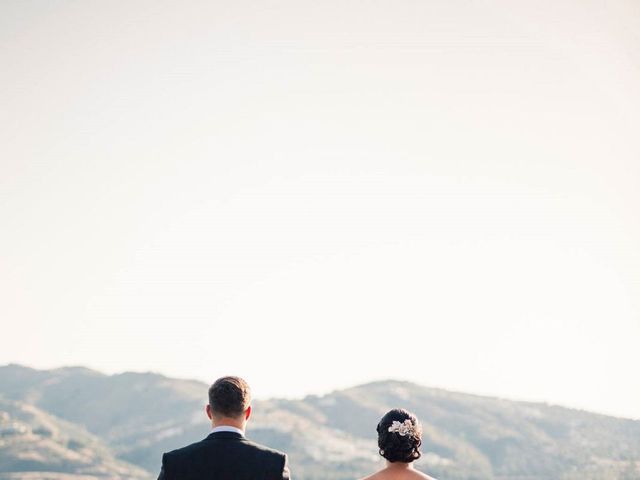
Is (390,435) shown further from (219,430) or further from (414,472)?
(219,430)

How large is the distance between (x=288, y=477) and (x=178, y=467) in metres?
1.20

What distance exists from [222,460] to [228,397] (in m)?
0.70

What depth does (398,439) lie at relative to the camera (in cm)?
1066

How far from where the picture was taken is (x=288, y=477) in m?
9.30

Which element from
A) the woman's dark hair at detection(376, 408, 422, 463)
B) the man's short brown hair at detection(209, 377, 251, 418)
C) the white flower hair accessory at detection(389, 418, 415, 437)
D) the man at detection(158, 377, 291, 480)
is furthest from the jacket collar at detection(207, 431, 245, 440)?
the white flower hair accessory at detection(389, 418, 415, 437)

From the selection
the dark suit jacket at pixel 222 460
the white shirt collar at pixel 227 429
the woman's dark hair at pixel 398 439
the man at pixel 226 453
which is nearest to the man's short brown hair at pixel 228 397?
the man at pixel 226 453

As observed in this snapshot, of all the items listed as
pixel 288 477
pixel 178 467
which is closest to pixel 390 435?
pixel 288 477

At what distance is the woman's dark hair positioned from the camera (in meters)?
10.6

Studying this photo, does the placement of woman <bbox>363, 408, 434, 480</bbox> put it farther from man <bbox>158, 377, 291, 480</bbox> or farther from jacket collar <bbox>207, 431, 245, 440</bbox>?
jacket collar <bbox>207, 431, 245, 440</bbox>

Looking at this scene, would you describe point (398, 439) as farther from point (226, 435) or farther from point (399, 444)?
point (226, 435)

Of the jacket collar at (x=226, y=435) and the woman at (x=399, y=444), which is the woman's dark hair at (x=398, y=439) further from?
the jacket collar at (x=226, y=435)

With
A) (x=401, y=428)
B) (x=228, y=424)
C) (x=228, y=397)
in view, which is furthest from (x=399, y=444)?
(x=228, y=397)

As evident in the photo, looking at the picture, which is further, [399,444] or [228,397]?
[399,444]

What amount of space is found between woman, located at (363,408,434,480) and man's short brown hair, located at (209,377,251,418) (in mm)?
2094
